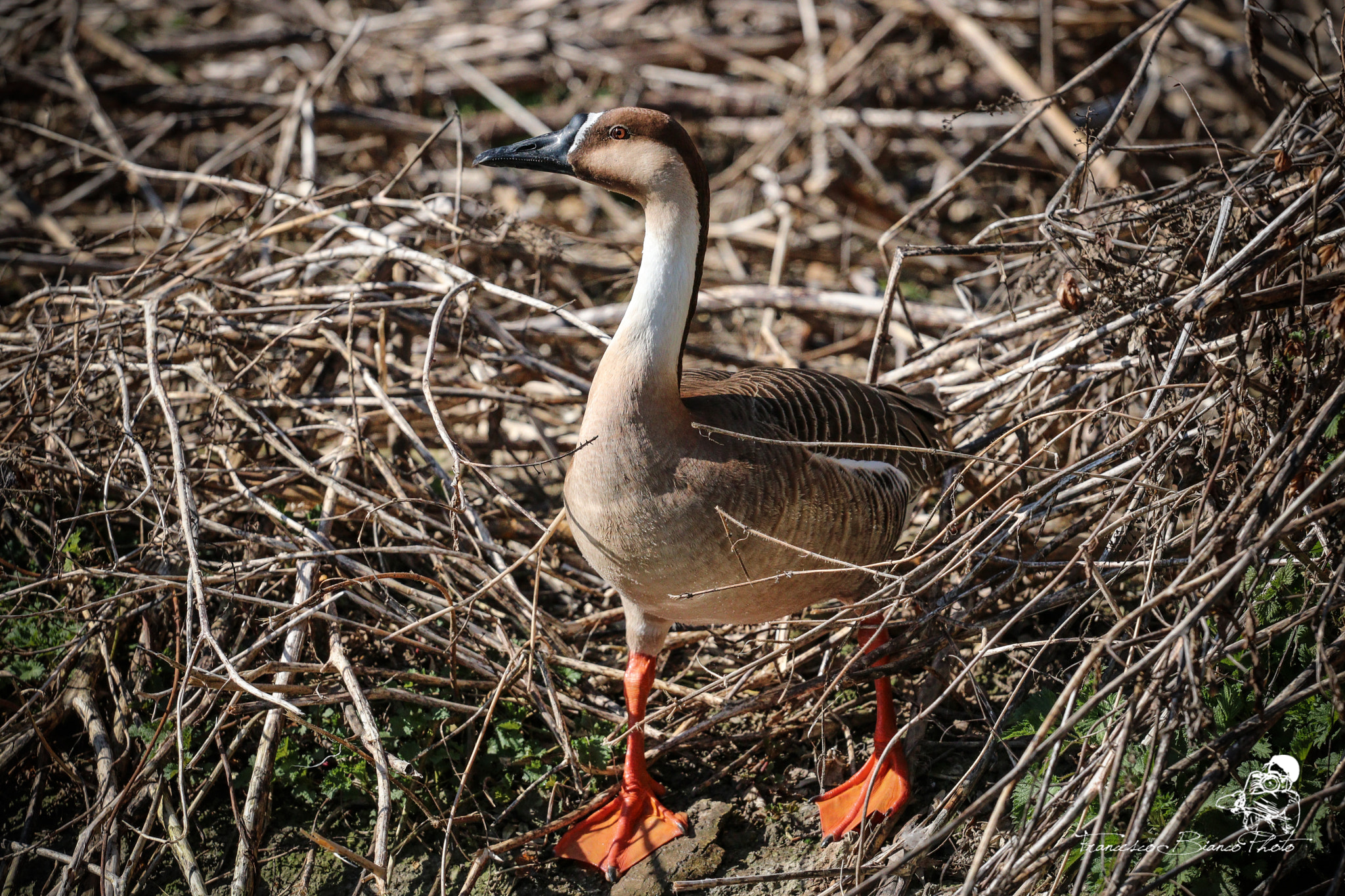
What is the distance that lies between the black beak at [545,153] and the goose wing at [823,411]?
0.85 meters

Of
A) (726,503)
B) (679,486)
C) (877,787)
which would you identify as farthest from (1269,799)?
(679,486)

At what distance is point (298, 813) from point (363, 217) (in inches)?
126

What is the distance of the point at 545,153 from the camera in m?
3.02

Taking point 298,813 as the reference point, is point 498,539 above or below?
above

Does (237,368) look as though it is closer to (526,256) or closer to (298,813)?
(526,256)

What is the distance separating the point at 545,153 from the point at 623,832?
7.34 feet

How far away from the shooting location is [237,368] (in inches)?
169

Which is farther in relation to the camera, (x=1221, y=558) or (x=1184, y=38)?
(x=1184, y=38)

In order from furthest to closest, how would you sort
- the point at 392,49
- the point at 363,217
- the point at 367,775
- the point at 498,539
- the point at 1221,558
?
the point at 392,49
the point at 363,217
the point at 498,539
the point at 367,775
the point at 1221,558

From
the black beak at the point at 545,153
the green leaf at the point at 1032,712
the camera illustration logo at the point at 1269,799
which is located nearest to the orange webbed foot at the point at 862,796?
the green leaf at the point at 1032,712

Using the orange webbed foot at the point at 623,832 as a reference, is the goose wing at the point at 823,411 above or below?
above

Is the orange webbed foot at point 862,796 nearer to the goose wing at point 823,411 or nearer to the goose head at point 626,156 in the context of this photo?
the goose wing at point 823,411

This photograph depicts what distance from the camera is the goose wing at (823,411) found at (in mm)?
3061

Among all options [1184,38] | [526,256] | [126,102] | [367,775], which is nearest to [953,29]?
[1184,38]
